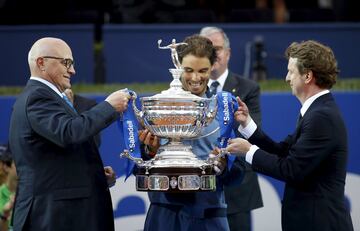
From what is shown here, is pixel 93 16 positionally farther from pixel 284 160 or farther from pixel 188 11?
pixel 284 160

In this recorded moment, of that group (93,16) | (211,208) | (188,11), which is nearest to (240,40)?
(188,11)

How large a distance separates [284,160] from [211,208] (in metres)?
0.43

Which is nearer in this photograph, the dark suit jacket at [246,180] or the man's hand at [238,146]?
the man's hand at [238,146]

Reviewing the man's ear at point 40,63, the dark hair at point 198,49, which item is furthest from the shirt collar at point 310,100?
the man's ear at point 40,63

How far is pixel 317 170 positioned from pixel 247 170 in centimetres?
136

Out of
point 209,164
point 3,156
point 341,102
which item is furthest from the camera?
point 341,102

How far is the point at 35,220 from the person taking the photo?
16.7 ft

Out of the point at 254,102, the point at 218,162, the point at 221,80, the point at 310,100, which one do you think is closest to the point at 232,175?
the point at 218,162

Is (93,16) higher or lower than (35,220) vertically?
higher

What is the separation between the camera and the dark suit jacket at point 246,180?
632 cm

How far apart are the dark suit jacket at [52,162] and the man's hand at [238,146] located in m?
0.58

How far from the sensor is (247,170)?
20.8 feet

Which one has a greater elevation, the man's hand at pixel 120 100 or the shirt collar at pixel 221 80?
the man's hand at pixel 120 100

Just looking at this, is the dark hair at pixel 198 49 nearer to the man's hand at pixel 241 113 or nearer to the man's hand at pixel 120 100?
the man's hand at pixel 241 113
